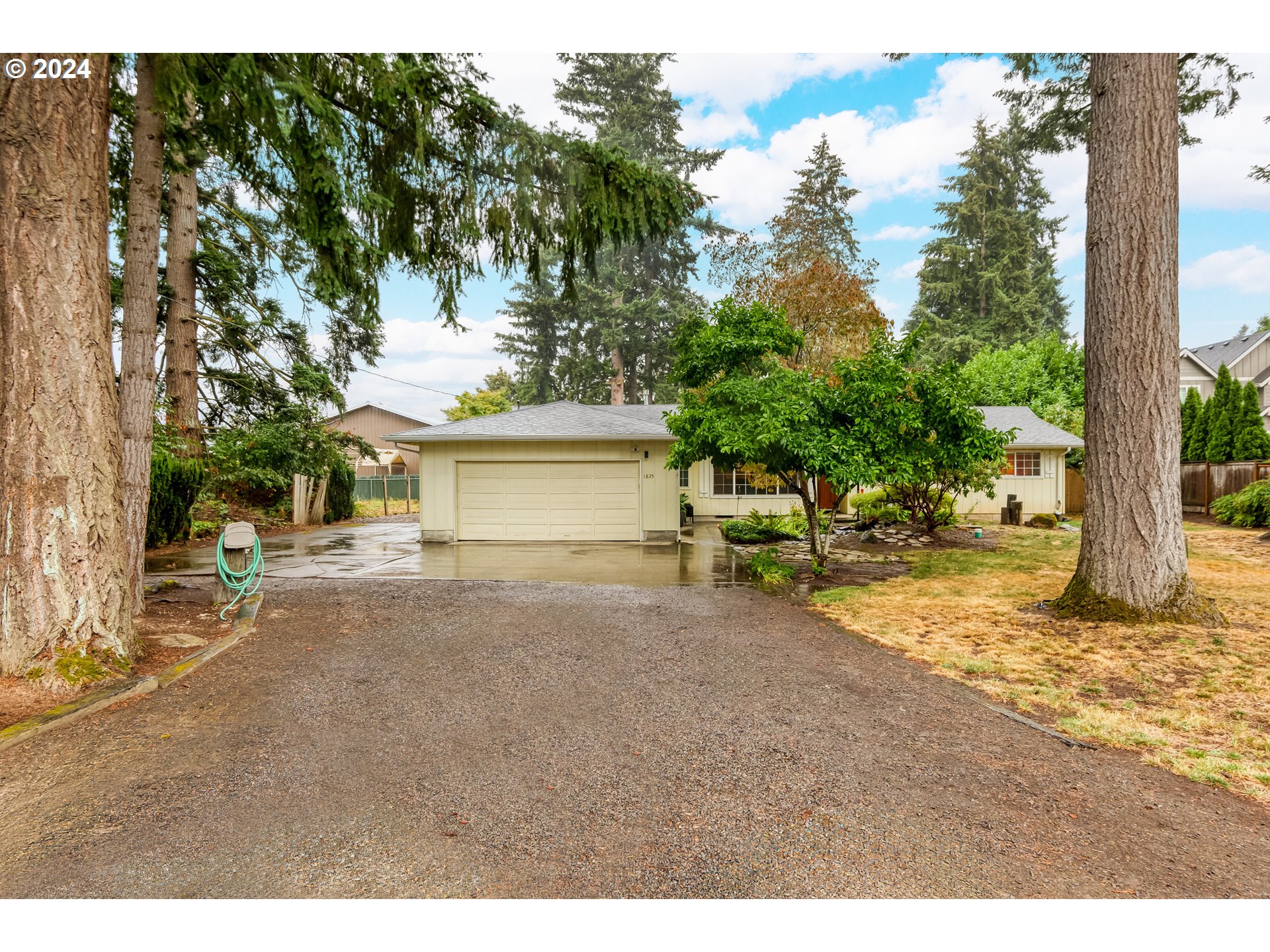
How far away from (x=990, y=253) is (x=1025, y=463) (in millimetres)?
18948

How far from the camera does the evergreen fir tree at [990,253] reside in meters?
28.7

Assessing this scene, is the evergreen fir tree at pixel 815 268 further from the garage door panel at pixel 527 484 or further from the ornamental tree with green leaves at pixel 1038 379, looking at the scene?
the garage door panel at pixel 527 484

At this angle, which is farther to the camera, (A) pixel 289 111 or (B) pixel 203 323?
(B) pixel 203 323

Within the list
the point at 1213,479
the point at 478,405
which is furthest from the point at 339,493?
the point at 1213,479

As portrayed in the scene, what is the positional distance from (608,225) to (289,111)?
108 inches

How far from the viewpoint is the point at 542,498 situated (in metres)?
12.3

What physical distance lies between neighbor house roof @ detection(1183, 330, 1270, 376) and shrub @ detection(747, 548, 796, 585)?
2551 cm

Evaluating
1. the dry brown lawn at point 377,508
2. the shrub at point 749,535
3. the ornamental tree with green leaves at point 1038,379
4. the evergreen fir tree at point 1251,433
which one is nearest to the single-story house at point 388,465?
the dry brown lawn at point 377,508

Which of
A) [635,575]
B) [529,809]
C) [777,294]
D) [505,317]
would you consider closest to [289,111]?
[529,809]

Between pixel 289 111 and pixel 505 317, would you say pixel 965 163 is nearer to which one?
pixel 505 317

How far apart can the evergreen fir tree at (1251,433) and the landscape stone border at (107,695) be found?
2110cm

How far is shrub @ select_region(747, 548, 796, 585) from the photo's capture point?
25.3ft

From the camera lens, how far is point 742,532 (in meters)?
11.9

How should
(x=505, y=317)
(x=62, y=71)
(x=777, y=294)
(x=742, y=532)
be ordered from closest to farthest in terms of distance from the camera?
(x=62, y=71) → (x=742, y=532) → (x=777, y=294) → (x=505, y=317)
